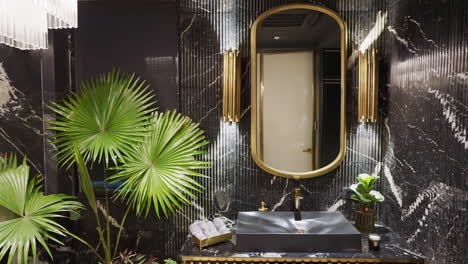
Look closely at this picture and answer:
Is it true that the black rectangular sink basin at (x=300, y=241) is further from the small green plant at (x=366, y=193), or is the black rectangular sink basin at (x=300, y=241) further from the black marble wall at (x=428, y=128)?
the black marble wall at (x=428, y=128)

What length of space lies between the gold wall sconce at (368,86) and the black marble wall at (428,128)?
0.10 metres

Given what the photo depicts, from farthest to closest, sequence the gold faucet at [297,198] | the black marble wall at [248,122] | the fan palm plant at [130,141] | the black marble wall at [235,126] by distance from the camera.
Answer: the black marble wall at [235,126] < the gold faucet at [297,198] < the fan palm plant at [130,141] < the black marble wall at [248,122]

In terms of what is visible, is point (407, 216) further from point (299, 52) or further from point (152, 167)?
point (152, 167)

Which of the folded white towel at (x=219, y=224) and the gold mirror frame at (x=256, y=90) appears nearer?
the folded white towel at (x=219, y=224)

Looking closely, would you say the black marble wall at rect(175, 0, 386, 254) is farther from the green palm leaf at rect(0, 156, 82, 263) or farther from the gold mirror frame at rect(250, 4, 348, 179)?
the green palm leaf at rect(0, 156, 82, 263)

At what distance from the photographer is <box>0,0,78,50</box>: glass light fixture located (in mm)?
931

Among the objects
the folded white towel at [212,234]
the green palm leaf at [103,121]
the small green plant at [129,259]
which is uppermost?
the green palm leaf at [103,121]

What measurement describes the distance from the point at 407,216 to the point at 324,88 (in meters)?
0.92

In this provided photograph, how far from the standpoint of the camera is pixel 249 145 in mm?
2189

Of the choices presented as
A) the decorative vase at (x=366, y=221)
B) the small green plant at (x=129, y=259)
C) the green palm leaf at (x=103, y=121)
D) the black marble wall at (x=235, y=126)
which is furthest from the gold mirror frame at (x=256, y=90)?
the small green plant at (x=129, y=259)

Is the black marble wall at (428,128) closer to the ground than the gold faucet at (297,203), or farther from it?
farther from it

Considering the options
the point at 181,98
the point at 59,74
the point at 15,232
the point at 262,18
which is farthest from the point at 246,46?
the point at 15,232

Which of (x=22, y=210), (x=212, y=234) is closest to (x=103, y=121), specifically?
(x=22, y=210)

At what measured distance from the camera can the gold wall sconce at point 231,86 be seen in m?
2.08
